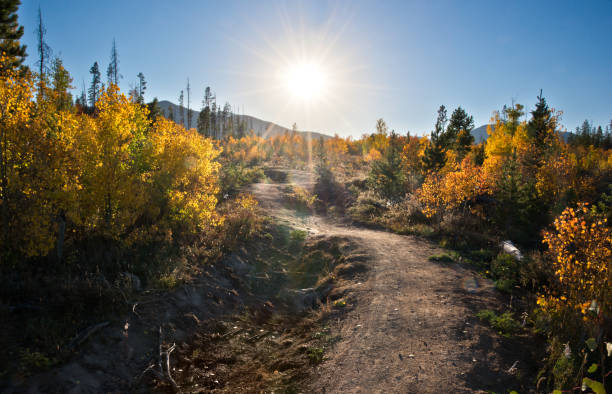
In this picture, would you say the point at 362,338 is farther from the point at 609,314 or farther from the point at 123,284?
the point at 123,284

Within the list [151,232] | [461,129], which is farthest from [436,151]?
[151,232]

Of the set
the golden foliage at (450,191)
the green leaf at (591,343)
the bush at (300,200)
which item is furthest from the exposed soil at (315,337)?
the bush at (300,200)

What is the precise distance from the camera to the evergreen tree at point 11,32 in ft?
49.8

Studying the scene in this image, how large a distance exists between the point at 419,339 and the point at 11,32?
79.9 feet

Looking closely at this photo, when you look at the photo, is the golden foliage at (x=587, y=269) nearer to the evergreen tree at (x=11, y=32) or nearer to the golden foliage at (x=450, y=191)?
the golden foliage at (x=450, y=191)

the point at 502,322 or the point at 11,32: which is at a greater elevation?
the point at 11,32

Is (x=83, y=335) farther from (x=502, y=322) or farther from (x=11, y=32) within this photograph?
(x=11, y=32)

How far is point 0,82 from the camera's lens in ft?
22.1

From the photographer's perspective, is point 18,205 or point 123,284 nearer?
point 18,205

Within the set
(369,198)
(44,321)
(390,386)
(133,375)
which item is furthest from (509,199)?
(44,321)

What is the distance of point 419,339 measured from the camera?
651 centimetres

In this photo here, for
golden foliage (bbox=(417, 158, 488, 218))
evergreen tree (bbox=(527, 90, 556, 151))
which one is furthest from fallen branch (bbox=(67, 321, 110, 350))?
evergreen tree (bbox=(527, 90, 556, 151))

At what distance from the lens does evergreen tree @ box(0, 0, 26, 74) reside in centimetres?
1518

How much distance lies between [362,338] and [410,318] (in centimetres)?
140
